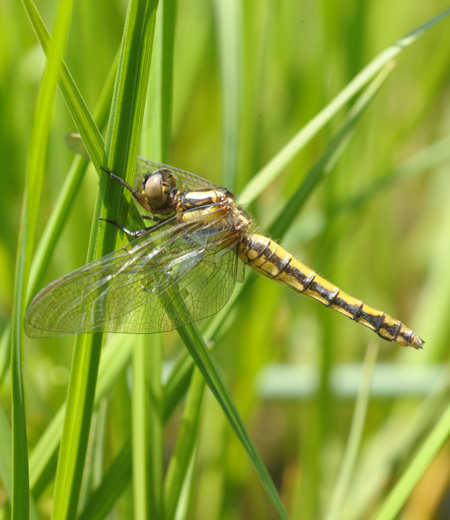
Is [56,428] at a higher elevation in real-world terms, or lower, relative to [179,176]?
lower

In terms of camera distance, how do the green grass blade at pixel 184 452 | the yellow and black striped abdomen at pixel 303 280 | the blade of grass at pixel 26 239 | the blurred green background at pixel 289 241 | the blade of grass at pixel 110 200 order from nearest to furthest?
the blade of grass at pixel 26 239 → the blade of grass at pixel 110 200 → the green grass blade at pixel 184 452 → the yellow and black striped abdomen at pixel 303 280 → the blurred green background at pixel 289 241

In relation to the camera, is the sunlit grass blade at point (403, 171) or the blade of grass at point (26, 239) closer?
the blade of grass at point (26, 239)

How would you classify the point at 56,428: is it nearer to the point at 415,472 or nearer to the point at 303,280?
the point at 415,472

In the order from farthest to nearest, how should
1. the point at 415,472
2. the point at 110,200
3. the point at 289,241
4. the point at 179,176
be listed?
the point at 289,241, the point at 179,176, the point at 415,472, the point at 110,200

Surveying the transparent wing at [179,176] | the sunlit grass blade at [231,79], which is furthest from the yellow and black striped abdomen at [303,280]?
the sunlit grass blade at [231,79]

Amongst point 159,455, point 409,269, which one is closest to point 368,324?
point 159,455

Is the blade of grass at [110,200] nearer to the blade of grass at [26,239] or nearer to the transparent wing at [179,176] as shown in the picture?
the blade of grass at [26,239]

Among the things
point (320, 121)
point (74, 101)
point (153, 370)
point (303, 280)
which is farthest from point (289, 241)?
point (74, 101)
